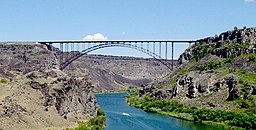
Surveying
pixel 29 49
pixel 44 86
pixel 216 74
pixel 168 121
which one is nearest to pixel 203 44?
pixel 216 74

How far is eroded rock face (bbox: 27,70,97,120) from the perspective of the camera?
55562mm

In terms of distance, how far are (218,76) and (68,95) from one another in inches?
1422

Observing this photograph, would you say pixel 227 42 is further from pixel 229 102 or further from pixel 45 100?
pixel 45 100

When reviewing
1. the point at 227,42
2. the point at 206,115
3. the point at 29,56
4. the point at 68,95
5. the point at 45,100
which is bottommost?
the point at 206,115

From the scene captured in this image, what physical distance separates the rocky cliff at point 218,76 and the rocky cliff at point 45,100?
23.2m

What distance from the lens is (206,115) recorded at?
68500 millimetres

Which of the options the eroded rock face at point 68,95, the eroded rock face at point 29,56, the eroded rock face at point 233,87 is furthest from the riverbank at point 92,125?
the eroded rock face at point 29,56

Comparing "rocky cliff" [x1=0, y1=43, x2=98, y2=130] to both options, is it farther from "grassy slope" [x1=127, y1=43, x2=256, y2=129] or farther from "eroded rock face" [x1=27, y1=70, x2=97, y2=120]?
"grassy slope" [x1=127, y1=43, x2=256, y2=129]

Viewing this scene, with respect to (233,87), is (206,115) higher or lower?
lower

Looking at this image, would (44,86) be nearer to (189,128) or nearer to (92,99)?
(92,99)

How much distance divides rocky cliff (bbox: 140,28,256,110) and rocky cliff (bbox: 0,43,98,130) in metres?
23.2

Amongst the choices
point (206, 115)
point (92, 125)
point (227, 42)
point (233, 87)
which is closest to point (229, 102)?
point (233, 87)

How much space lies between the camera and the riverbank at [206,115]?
200 feet

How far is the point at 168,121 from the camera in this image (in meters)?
68.1
